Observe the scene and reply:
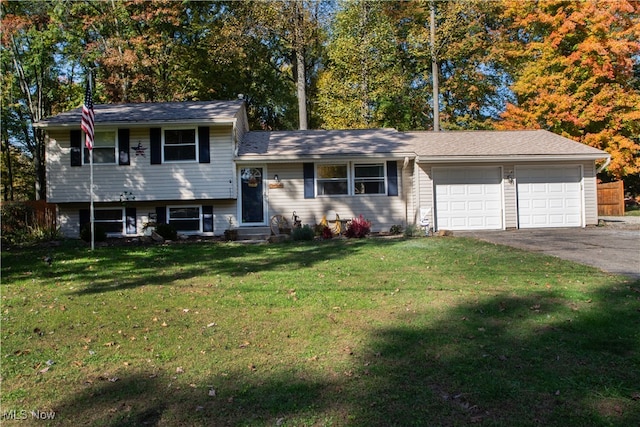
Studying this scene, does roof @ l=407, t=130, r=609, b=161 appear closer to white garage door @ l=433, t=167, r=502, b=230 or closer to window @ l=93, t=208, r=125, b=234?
white garage door @ l=433, t=167, r=502, b=230

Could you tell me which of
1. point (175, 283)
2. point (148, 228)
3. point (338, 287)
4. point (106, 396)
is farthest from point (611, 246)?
point (148, 228)

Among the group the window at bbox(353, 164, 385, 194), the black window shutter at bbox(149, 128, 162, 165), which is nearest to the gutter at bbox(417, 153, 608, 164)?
the window at bbox(353, 164, 385, 194)

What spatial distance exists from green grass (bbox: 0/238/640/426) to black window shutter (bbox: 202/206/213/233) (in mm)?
7211

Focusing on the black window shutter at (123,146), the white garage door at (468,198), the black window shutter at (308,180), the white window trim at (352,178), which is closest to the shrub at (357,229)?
the white window trim at (352,178)

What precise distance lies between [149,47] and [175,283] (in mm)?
18600

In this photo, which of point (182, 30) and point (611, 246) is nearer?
point (611, 246)

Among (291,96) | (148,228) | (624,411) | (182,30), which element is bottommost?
(624,411)

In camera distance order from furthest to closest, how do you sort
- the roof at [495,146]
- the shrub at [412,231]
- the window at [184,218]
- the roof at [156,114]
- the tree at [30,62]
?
the tree at [30,62] → the window at [184,218] → the roof at [495,146] → the roof at [156,114] → the shrub at [412,231]

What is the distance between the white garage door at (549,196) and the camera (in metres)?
15.0

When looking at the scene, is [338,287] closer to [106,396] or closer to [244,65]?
[106,396]

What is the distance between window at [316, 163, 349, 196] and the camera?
48.9 ft

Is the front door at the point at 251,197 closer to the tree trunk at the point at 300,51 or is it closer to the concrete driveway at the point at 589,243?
the concrete driveway at the point at 589,243

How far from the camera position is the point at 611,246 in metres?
10.1

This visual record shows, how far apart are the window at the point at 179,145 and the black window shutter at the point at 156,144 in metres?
0.15
